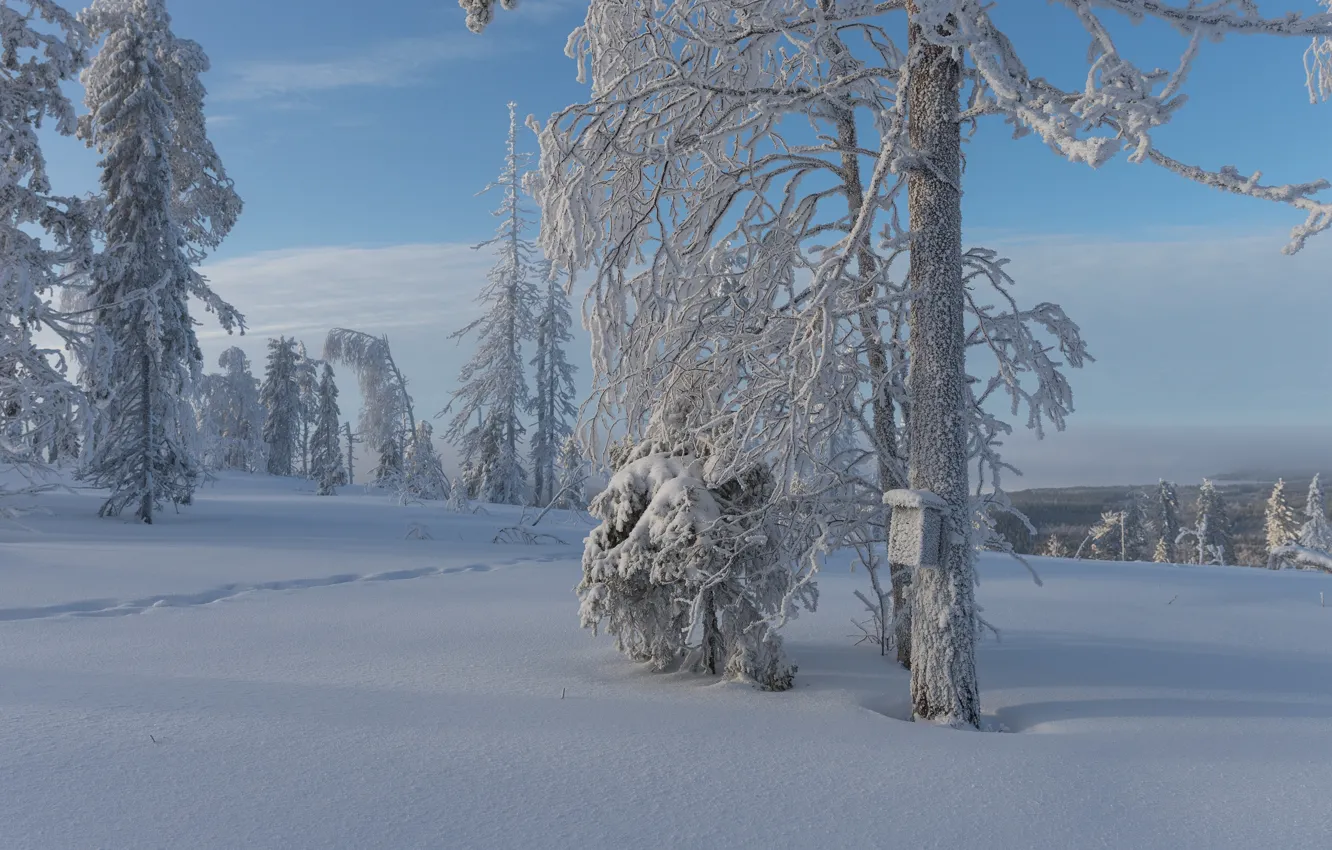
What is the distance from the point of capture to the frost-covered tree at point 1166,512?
54875 millimetres

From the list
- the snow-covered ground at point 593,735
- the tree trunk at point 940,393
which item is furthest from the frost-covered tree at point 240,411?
the tree trunk at point 940,393

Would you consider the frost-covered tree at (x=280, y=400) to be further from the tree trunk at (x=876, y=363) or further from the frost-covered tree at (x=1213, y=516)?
the frost-covered tree at (x=1213, y=516)

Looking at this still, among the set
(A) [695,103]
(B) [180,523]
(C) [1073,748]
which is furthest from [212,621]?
(B) [180,523]

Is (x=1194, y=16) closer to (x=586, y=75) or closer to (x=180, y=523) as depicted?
(x=586, y=75)

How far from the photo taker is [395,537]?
1639cm

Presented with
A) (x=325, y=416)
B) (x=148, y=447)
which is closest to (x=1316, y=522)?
(x=148, y=447)

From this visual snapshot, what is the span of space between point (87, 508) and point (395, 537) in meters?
7.46

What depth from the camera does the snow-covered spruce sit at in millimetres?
5578

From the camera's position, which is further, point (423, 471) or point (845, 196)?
point (423, 471)

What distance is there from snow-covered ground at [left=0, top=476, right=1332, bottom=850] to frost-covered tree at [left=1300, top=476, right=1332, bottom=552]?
25776 millimetres

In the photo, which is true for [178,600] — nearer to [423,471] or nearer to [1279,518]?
[423,471]

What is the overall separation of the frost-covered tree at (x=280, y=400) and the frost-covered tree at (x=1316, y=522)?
4694 cm

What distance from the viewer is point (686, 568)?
18.2ft

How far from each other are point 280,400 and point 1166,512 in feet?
184
